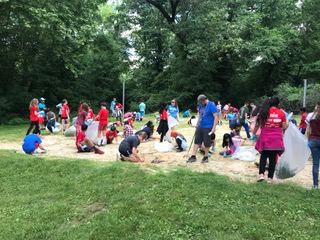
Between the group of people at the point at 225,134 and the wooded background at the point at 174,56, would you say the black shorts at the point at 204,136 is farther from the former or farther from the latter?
the wooded background at the point at 174,56

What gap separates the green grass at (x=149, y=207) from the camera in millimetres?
3930

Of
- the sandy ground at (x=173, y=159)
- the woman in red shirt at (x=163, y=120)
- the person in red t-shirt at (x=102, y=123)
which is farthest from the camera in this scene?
the person in red t-shirt at (x=102, y=123)

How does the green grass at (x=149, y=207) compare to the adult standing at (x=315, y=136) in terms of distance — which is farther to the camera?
the adult standing at (x=315, y=136)

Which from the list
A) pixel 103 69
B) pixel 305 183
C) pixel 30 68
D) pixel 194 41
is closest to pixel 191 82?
pixel 194 41

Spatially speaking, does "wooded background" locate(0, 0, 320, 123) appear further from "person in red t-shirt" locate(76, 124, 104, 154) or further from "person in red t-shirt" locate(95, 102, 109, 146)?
"person in red t-shirt" locate(76, 124, 104, 154)

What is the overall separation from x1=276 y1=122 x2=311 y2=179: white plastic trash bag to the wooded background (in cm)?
1480

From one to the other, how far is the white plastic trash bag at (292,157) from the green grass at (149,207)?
0.45 m

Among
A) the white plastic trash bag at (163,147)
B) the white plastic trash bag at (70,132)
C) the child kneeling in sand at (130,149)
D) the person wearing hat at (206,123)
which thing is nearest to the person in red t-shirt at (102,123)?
the white plastic trash bag at (163,147)

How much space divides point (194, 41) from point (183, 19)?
2263 millimetres

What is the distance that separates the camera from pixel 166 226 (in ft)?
13.1

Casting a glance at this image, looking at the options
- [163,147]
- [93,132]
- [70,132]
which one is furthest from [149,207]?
[70,132]

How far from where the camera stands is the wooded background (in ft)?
69.2

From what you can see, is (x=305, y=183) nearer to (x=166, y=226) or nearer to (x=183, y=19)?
(x=166, y=226)

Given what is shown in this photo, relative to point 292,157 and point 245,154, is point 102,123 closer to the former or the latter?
point 245,154
